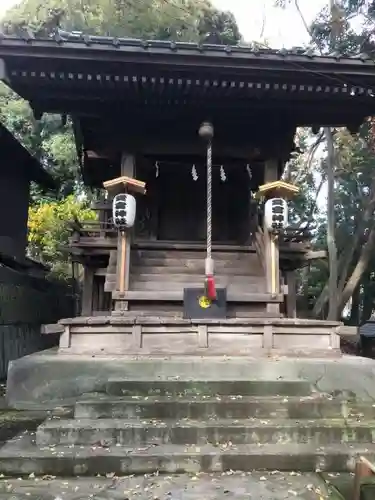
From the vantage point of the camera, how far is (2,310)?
9828 millimetres

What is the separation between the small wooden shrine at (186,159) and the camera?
7.27 meters

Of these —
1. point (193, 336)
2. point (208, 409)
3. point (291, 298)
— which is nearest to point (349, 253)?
point (291, 298)

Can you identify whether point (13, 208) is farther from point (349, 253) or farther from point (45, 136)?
point (349, 253)

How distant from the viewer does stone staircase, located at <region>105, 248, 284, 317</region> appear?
8234mm

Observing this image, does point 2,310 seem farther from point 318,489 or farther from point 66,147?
point 66,147

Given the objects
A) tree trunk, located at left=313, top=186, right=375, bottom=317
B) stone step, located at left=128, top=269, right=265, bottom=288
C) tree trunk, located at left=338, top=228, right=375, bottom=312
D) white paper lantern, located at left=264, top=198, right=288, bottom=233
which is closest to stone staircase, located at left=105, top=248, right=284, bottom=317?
stone step, located at left=128, top=269, right=265, bottom=288

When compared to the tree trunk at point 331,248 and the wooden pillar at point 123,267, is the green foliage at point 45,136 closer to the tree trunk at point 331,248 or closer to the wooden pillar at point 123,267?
the tree trunk at point 331,248

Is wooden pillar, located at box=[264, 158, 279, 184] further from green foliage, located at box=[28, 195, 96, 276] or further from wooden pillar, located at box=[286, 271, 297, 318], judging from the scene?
green foliage, located at box=[28, 195, 96, 276]

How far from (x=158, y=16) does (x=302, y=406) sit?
44.6ft

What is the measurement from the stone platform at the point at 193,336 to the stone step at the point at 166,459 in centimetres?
238

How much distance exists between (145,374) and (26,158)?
9767 mm

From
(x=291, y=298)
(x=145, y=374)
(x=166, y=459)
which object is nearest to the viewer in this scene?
(x=166, y=459)

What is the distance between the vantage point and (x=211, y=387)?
6051 millimetres

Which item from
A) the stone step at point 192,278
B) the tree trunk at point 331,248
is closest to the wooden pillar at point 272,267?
the stone step at point 192,278
